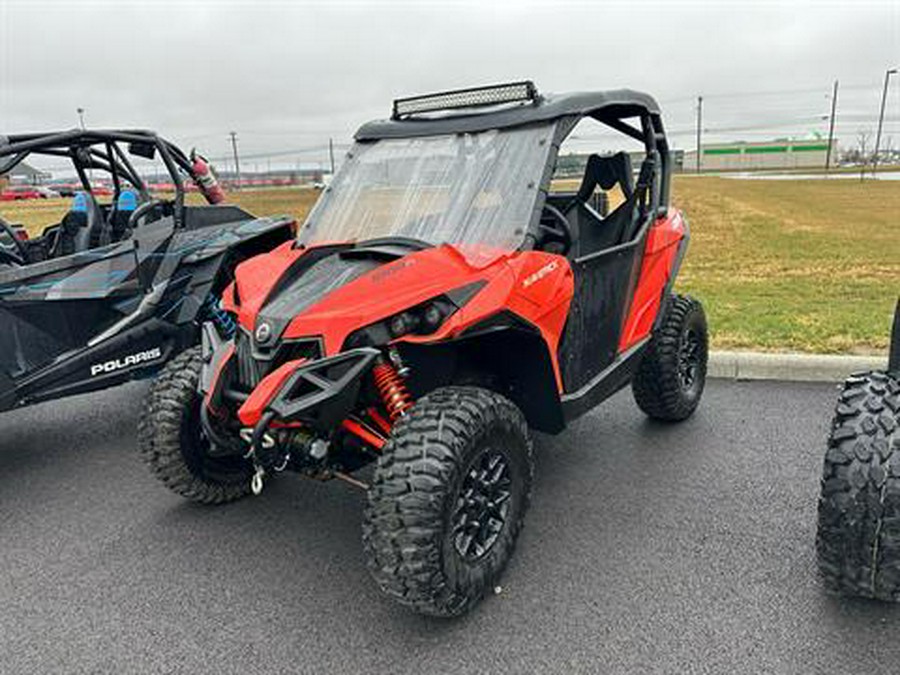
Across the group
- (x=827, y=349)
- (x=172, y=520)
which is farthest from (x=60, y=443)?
(x=827, y=349)

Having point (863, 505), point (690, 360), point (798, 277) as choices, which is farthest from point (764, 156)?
point (863, 505)

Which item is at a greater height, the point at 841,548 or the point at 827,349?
the point at 841,548

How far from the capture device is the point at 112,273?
445 cm

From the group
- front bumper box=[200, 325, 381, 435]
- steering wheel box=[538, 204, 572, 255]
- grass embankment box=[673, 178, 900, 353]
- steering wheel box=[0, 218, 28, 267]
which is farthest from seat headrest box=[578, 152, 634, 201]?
steering wheel box=[0, 218, 28, 267]

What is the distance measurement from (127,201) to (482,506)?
4042mm

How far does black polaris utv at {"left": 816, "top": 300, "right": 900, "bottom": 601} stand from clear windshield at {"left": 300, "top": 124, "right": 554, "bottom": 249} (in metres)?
1.43

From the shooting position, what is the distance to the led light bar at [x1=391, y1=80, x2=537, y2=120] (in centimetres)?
331

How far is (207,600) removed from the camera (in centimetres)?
288

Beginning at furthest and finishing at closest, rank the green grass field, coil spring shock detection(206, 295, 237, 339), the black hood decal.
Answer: the green grass field → coil spring shock detection(206, 295, 237, 339) → the black hood decal

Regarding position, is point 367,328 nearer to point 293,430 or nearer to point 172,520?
point 293,430

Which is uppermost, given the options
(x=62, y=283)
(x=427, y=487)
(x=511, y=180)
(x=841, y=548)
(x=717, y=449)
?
(x=511, y=180)

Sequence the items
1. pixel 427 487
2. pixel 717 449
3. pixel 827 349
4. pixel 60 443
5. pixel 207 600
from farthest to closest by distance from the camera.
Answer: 1. pixel 827 349
2. pixel 60 443
3. pixel 717 449
4. pixel 207 600
5. pixel 427 487

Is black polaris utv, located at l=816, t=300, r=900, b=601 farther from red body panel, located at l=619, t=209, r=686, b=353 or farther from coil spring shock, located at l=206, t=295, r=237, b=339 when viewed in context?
coil spring shock, located at l=206, t=295, r=237, b=339

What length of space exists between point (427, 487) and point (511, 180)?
1.44 meters
